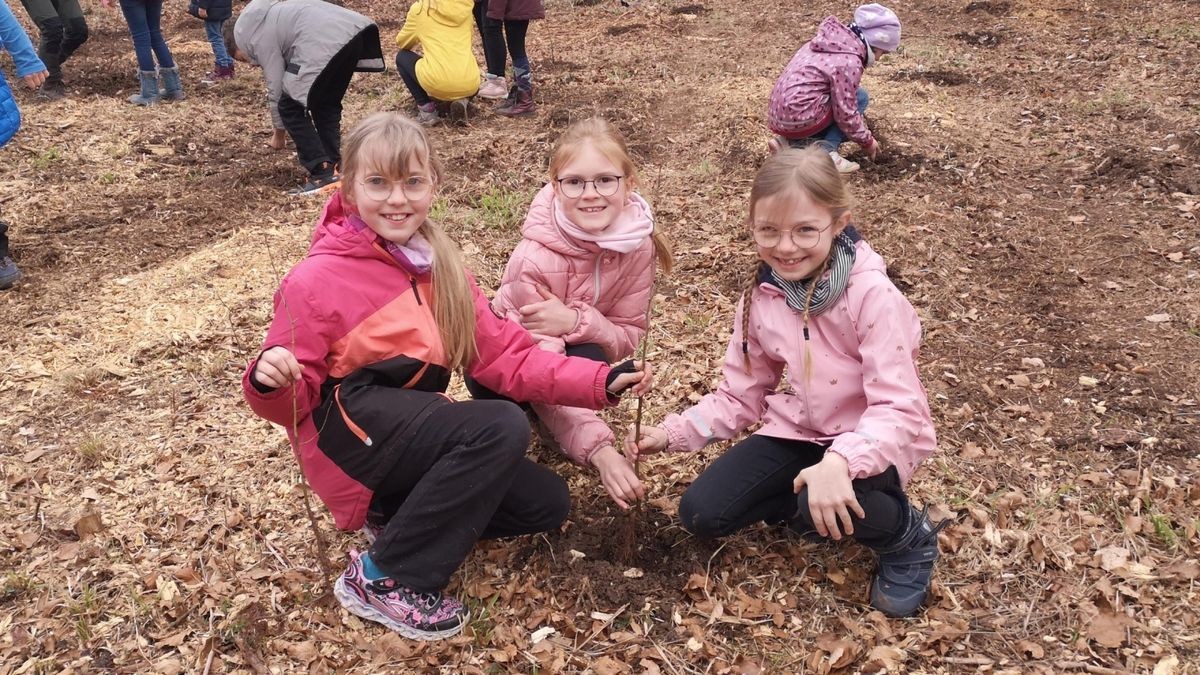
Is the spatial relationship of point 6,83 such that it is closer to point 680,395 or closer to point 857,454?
point 680,395

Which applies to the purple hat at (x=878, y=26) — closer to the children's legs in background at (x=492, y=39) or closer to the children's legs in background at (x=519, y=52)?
the children's legs in background at (x=519, y=52)

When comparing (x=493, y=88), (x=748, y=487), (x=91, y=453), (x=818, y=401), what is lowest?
(x=493, y=88)

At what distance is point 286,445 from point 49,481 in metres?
0.87

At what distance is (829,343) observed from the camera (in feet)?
8.29

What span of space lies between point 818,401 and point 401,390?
1212 mm

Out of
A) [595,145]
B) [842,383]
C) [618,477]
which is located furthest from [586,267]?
[842,383]

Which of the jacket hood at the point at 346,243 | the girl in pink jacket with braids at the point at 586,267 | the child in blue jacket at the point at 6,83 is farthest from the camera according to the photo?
the child in blue jacket at the point at 6,83

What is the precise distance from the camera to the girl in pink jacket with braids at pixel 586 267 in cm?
287

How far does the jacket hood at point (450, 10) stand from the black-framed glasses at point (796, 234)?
5450 mm

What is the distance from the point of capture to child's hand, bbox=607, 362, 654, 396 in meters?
2.57

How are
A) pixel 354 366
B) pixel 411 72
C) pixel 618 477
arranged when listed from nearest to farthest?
pixel 354 366 → pixel 618 477 → pixel 411 72

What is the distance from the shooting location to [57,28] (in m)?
7.77

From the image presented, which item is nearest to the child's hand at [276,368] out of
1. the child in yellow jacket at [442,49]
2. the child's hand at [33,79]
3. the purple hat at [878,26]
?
the child's hand at [33,79]

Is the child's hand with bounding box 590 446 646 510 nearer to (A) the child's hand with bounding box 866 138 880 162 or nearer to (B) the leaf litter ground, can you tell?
(B) the leaf litter ground
